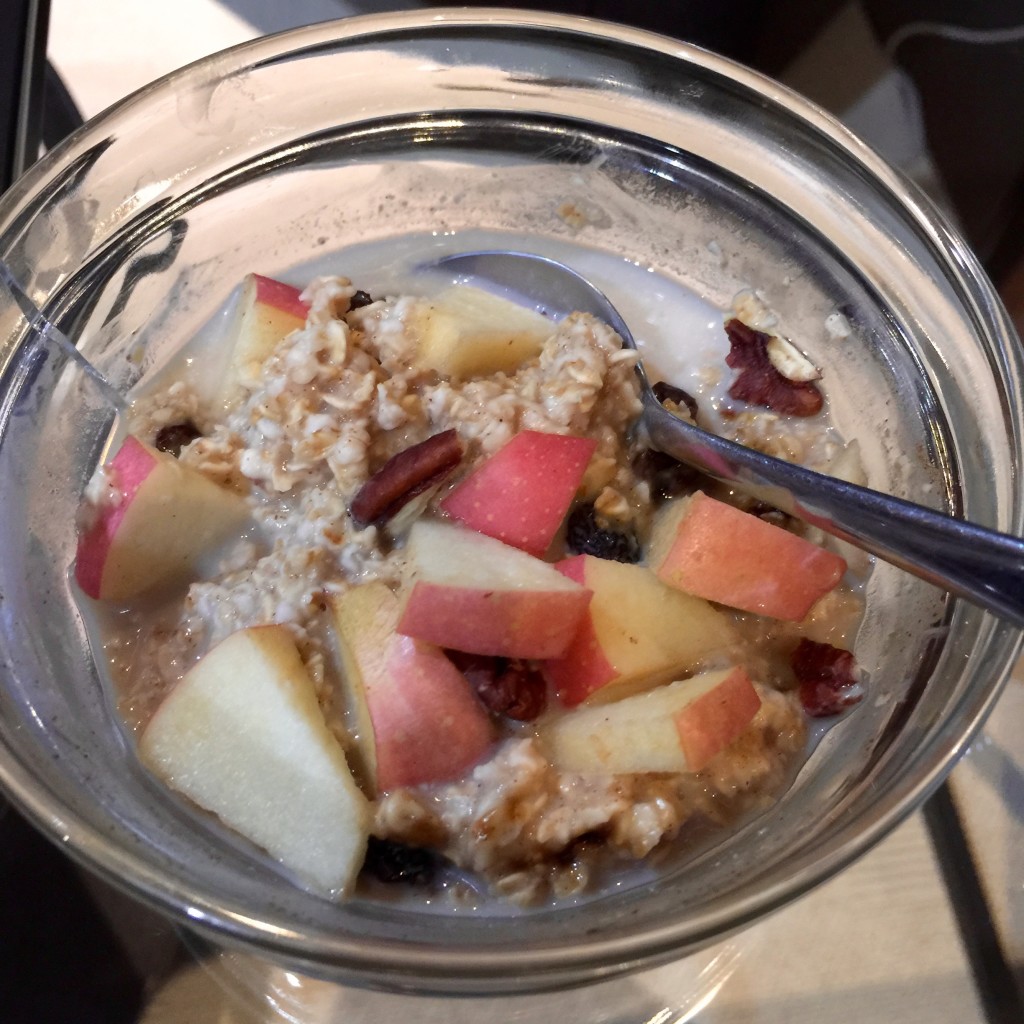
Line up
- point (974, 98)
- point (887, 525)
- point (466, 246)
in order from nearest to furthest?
1. point (887, 525)
2. point (466, 246)
3. point (974, 98)

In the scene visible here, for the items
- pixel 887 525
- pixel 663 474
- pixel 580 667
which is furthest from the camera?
pixel 663 474

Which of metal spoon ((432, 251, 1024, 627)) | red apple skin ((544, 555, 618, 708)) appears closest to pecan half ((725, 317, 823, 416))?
metal spoon ((432, 251, 1024, 627))

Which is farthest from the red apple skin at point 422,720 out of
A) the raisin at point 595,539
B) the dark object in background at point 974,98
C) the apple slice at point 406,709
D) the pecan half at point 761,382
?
the dark object in background at point 974,98

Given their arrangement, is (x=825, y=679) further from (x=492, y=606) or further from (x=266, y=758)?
(x=266, y=758)

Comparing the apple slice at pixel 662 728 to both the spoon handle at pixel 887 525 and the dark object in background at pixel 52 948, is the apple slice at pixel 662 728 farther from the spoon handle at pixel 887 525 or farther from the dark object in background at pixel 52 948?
the dark object in background at pixel 52 948

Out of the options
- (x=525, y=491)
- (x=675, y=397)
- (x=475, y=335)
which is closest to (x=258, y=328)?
(x=475, y=335)

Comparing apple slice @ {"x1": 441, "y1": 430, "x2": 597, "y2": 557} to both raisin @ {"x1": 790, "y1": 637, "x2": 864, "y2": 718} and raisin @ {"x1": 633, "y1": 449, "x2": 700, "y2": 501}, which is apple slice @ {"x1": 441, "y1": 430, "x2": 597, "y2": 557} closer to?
raisin @ {"x1": 633, "y1": 449, "x2": 700, "y2": 501}

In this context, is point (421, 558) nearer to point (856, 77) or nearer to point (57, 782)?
point (57, 782)
